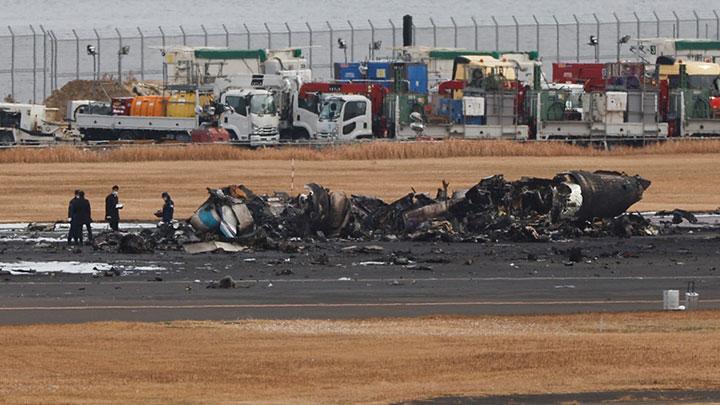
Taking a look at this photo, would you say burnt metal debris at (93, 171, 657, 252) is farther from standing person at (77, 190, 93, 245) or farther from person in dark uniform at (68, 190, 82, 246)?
person in dark uniform at (68, 190, 82, 246)

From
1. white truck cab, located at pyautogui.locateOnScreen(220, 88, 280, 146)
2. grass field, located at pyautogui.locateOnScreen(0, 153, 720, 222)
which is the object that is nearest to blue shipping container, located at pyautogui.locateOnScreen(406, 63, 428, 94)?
white truck cab, located at pyautogui.locateOnScreen(220, 88, 280, 146)

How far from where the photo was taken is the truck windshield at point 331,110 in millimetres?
83500

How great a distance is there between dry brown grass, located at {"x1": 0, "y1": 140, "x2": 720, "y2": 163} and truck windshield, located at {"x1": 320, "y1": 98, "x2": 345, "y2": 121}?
21.3ft

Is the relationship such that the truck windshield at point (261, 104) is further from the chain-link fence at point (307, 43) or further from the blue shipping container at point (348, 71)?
the chain-link fence at point (307, 43)

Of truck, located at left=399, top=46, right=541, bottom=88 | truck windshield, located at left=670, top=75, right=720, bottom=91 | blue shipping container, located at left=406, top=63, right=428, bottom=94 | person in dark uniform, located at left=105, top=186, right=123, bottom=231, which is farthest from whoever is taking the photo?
truck, located at left=399, top=46, right=541, bottom=88

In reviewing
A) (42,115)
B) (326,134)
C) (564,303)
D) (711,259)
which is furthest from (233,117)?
(564,303)

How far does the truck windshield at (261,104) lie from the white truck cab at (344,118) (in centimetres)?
255

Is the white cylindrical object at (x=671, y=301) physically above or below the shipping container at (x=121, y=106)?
below

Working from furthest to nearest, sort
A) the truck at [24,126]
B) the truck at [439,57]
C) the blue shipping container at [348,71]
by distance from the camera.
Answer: the truck at [439,57] → the blue shipping container at [348,71] → the truck at [24,126]

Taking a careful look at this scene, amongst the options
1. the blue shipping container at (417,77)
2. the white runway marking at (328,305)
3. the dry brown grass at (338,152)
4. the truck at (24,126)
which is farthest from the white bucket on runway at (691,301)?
the blue shipping container at (417,77)

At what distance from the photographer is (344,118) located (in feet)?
274

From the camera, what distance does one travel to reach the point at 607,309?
30.7m

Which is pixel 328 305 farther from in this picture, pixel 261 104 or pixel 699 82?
pixel 699 82

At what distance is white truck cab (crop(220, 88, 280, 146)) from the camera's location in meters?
83.1
